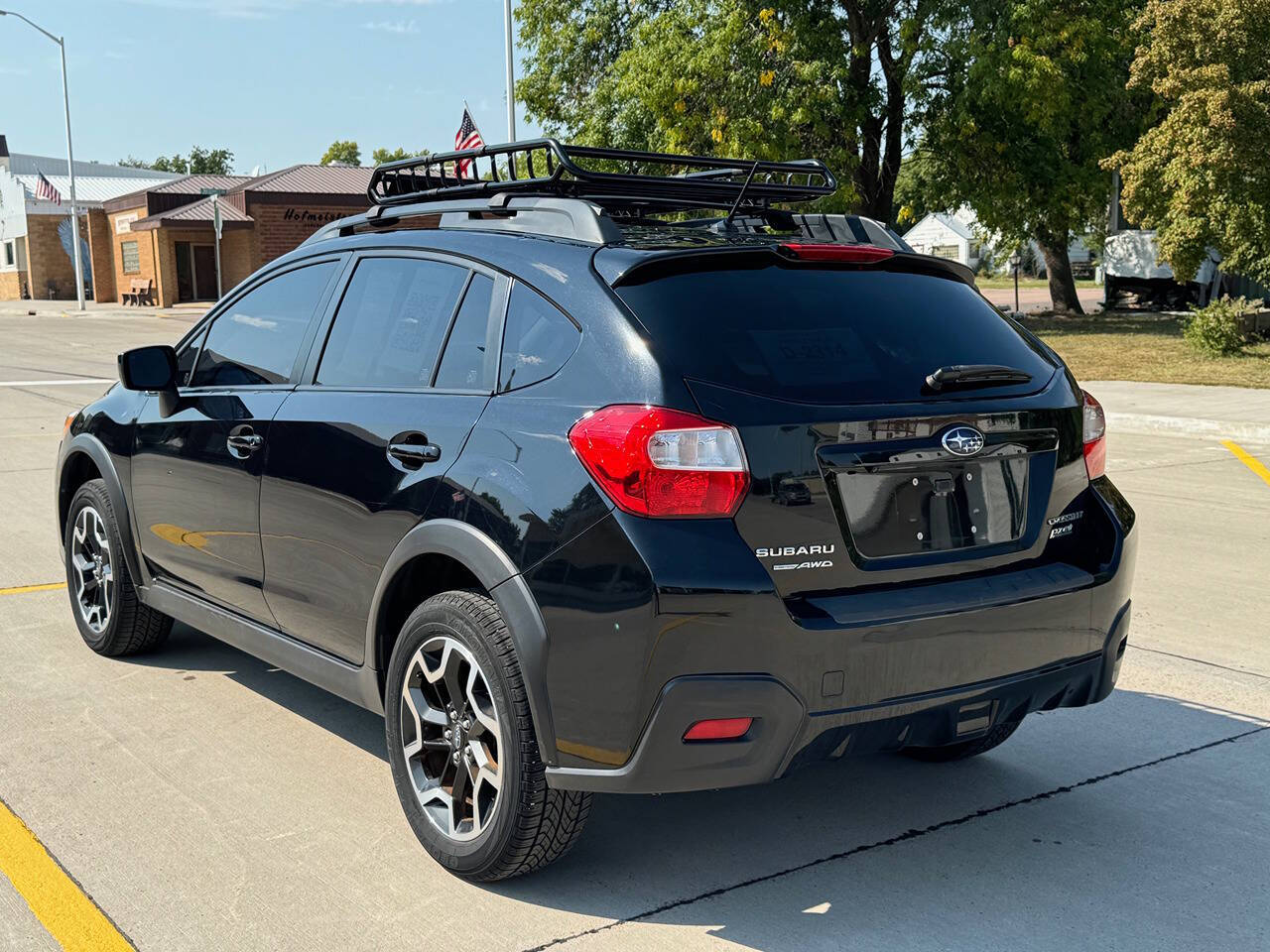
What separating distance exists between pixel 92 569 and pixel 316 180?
149ft

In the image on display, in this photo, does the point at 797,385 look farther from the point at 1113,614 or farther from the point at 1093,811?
the point at 1093,811

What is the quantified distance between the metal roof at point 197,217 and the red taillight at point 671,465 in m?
47.3

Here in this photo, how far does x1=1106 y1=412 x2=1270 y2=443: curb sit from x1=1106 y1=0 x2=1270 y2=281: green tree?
24.0 ft

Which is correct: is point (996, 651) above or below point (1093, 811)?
above

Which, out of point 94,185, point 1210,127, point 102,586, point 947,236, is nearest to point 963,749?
point 102,586

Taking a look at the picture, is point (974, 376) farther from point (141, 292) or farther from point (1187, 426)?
point (141, 292)

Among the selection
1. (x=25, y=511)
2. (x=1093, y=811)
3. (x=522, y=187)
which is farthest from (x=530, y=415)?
(x=25, y=511)

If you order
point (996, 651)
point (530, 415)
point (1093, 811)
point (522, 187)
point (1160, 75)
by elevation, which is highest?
point (1160, 75)

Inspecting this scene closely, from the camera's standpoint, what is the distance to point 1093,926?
337 centimetres

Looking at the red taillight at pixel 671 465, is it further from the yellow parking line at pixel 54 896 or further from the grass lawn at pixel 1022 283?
the grass lawn at pixel 1022 283

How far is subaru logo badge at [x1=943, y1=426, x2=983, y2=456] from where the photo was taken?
348cm

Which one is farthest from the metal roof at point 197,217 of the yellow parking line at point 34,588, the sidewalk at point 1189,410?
the yellow parking line at point 34,588

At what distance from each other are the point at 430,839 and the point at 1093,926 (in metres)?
1.76

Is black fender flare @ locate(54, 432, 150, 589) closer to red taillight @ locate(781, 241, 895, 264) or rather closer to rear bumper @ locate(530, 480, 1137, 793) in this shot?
rear bumper @ locate(530, 480, 1137, 793)
